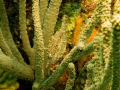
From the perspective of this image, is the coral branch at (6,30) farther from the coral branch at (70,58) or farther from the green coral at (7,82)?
the coral branch at (70,58)

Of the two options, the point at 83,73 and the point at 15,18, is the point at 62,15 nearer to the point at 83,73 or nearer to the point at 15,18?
the point at 15,18

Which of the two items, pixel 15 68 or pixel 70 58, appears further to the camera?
pixel 15 68

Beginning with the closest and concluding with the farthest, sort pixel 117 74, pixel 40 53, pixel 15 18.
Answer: pixel 117 74
pixel 40 53
pixel 15 18

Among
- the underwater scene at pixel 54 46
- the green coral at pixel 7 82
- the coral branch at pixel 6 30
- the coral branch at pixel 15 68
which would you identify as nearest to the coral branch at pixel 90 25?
the underwater scene at pixel 54 46

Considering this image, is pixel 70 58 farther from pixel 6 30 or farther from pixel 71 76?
pixel 6 30

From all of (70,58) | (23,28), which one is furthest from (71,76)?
(23,28)

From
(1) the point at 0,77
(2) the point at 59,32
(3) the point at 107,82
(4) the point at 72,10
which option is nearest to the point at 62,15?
(4) the point at 72,10

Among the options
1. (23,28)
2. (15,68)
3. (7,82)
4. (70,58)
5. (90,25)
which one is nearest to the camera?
(90,25)

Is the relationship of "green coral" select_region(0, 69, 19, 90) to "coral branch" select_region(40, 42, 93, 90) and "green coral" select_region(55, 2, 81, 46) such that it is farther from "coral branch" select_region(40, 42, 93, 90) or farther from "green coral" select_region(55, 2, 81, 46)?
"green coral" select_region(55, 2, 81, 46)
